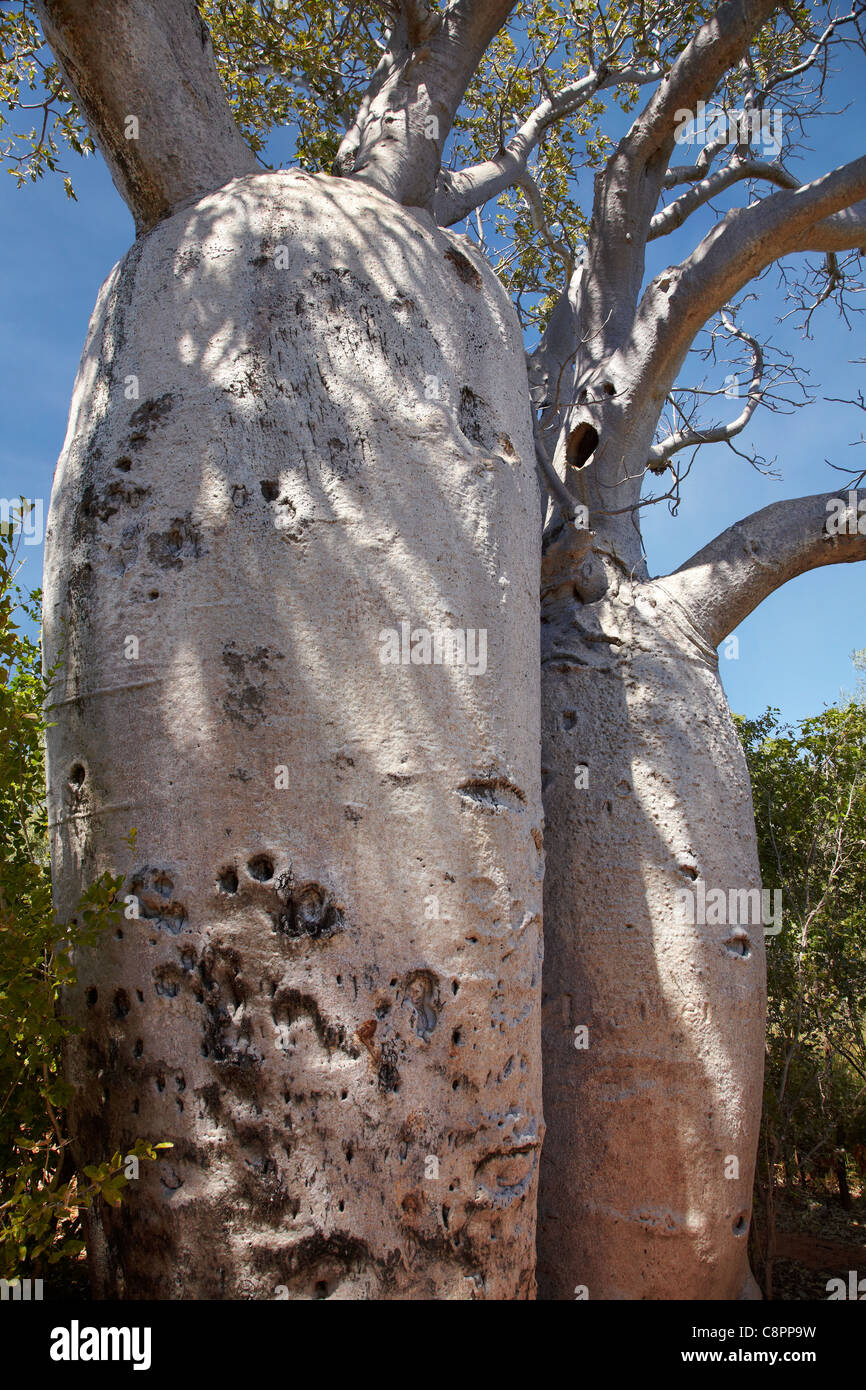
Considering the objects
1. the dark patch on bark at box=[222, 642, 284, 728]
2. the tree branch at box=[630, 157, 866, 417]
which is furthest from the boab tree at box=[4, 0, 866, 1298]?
the tree branch at box=[630, 157, 866, 417]

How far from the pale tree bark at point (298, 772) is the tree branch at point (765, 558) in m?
1.16

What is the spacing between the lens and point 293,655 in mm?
2473

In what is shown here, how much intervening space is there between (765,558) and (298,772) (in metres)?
2.35

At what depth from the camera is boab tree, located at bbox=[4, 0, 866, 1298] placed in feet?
7.48

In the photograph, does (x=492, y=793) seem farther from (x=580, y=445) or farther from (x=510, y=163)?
(x=510, y=163)

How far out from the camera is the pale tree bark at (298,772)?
224 centimetres

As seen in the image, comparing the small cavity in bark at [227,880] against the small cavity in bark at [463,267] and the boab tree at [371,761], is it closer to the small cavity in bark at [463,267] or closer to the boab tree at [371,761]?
the boab tree at [371,761]

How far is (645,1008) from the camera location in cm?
315

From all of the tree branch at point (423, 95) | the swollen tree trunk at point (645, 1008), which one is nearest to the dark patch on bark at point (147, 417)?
the tree branch at point (423, 95)

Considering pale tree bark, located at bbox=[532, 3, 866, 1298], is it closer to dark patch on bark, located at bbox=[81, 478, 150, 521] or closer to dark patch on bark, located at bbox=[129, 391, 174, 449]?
dark patch on bark, located at bbox=[129, 391, 174, 449]

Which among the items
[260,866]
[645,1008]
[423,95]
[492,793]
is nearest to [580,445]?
[423,95]

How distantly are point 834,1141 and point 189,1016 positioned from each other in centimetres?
433
